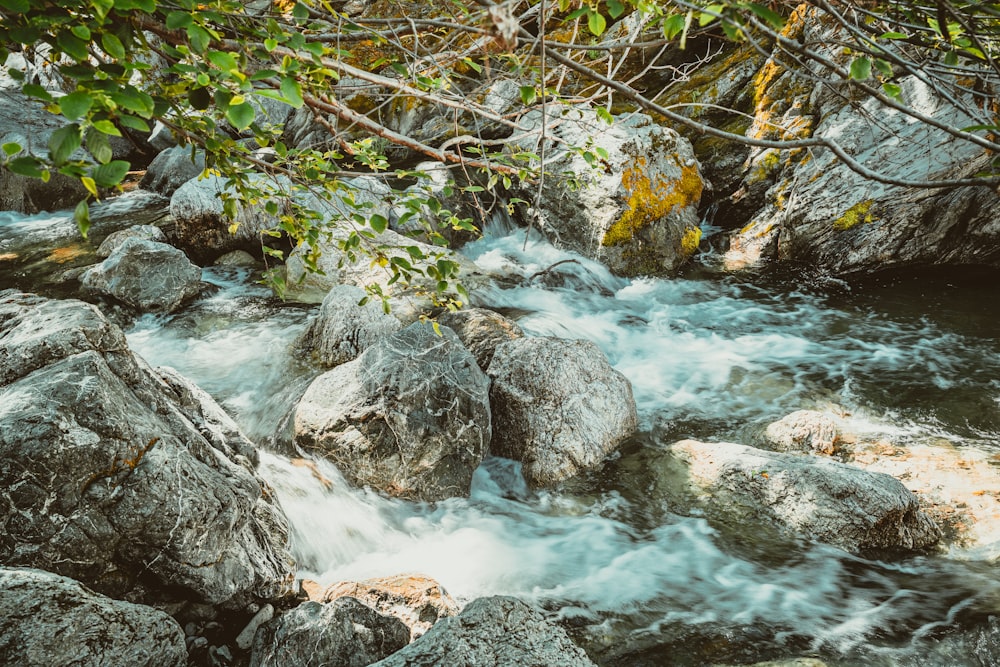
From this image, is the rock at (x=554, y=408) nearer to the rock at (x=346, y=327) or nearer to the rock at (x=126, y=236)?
the rock at (x=346, y=327)

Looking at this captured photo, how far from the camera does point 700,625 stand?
3984 mm

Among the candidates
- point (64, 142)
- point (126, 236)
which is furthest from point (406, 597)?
point (126, 236)

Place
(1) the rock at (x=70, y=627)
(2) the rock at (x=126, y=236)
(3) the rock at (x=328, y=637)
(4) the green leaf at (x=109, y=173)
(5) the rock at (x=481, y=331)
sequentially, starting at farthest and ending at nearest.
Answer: (2) the rock at (x=126, y=236) < (5) the rock at (x=481, y=331) < (3) the rock at (x=328, y=637) < (1) the rock at (x=70, y=627) < (4) the green leaf at (x=109, y=173)

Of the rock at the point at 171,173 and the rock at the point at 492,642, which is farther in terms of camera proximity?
the rock at the point at 171,173

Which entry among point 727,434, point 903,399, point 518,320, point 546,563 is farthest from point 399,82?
point 903,399

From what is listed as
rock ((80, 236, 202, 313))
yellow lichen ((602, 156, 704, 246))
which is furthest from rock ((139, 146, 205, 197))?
yellow lichen ((602, 156, 704, 246))

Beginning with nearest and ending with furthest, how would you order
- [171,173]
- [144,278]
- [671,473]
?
[671,473] < [144,278] < [171,173]

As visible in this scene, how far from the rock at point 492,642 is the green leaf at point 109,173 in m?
2.23

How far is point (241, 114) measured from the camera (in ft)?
5.60

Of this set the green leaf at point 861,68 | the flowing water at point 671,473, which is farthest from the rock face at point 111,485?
the green leaf at point 861,68

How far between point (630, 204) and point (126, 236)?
30.1 ft

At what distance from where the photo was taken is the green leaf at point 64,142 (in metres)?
1.36

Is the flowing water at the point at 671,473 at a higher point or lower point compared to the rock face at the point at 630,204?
lower

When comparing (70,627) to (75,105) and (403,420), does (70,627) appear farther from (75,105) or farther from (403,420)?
(403,420)
